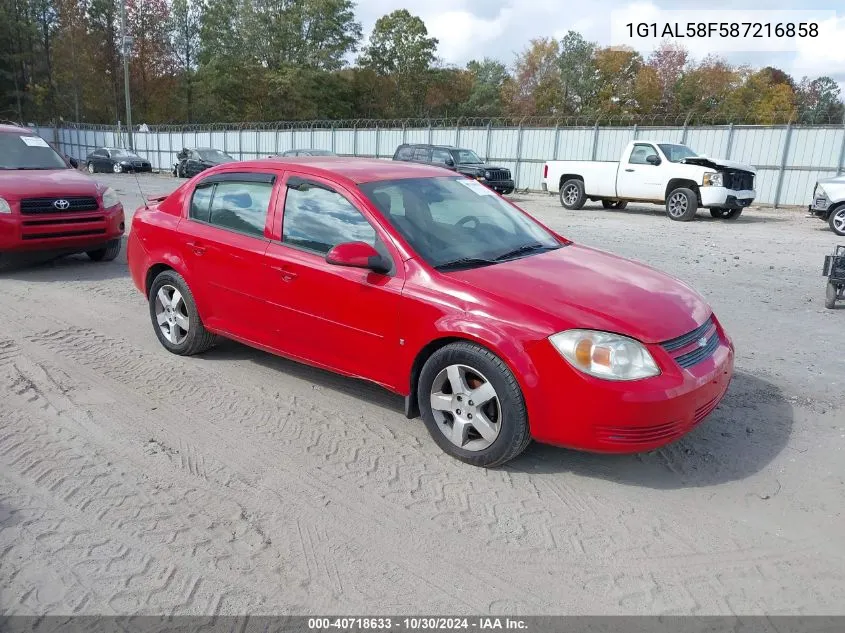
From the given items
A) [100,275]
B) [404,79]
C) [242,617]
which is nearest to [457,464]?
[242,617]

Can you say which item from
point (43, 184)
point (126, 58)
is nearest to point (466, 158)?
point (43, 184)

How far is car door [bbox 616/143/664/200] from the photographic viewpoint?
17.1m

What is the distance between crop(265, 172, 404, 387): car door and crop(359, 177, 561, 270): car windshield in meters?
0.18

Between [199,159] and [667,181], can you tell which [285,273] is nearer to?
Answer: [667,181]

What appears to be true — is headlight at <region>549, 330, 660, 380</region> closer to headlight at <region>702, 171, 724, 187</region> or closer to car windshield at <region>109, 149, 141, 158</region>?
headlight at <region>702, 171, 724, 187</region>

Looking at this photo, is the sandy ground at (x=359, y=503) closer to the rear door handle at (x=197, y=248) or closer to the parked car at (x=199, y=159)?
the rear door handle at (x=197, y=248)

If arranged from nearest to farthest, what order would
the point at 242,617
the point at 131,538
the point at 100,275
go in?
the point at 242,617 → the point at 131,538 → the point at 100,275

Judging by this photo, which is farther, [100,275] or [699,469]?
[100,275]

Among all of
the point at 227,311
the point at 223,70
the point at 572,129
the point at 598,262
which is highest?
the point at 223,70

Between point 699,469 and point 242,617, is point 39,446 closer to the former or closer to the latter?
point 242,617

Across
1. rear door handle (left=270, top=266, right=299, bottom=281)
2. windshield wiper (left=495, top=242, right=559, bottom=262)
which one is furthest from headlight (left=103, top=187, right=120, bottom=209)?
windshield wiper (left=495, top=242, right=559, bottom=262)

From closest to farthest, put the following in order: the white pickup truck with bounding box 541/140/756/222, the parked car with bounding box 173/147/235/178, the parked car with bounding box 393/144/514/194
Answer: the white pickup truck with bounding box 541/140/756/222 → the parked car with bounding box 393/144/514/194 → the parked car with bounding box 173/147/235/178

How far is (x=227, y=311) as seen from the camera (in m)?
4.87

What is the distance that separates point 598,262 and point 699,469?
1428 mm
